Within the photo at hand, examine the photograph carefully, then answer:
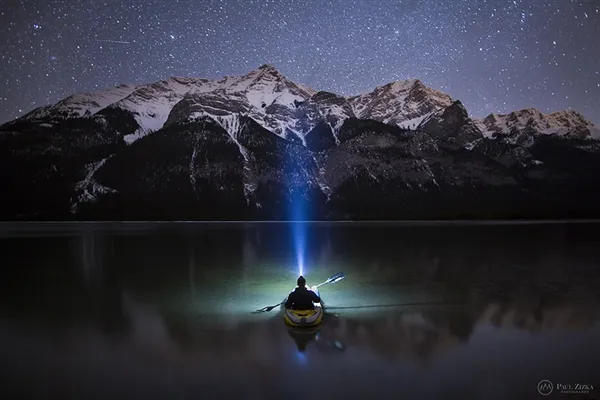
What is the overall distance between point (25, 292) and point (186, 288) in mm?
9134

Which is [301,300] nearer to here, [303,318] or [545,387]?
[303,318]

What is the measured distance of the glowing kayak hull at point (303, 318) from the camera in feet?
54.2

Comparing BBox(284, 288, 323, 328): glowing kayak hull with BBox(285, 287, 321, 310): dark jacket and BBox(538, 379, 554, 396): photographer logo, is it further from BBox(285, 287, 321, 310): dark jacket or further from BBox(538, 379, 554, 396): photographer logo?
BBox(538, 379, 554, 396): photographer logo

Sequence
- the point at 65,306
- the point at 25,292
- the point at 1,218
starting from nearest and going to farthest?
1. the point at 65,306
2. the point at 25,292
3. the point at 1,218

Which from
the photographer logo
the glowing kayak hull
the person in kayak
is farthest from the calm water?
the person in kayak

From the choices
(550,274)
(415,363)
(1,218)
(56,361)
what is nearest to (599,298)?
(550,274)

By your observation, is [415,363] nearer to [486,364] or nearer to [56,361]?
[486,364]

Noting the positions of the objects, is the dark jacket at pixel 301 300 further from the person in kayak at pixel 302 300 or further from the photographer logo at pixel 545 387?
the photographer logo at pixel 545 387

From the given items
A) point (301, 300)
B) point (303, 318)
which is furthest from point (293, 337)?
point (301, 300)

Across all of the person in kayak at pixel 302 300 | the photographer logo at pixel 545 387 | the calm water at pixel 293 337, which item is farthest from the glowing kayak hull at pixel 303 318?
the photographer logo at pixel 545 387

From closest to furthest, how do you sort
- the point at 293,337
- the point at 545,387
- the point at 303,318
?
the point at 545,387, the point at 293,337, the point at 303,318

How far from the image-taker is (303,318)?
54.1 ft

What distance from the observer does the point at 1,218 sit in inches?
7766

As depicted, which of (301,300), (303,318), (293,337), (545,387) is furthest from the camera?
(301,300)
